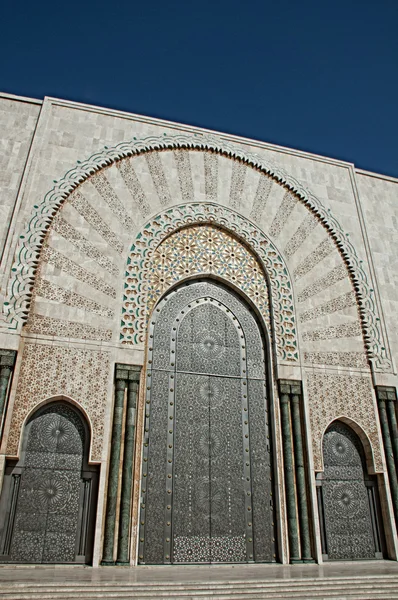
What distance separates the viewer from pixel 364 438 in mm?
4863

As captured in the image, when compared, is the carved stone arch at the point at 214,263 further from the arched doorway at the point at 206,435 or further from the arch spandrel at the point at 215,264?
the arched doorway at the point at 206,435

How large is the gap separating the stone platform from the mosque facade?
0.47m

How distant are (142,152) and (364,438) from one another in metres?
3.76

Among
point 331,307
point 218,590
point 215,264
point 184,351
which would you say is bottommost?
point 218,590

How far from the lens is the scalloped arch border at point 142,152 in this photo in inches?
171

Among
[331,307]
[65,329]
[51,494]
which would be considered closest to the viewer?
[51,494]

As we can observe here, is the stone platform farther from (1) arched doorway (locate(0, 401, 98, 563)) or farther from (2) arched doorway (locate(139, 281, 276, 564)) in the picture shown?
(2) arched doorway (locate(139, 281, 276, 564))

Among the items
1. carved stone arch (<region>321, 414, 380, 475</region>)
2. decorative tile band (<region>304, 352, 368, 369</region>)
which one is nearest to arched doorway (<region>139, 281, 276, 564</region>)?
decorative tile band (<region>304, 352, 368, 369</region>)

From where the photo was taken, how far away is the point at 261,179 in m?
5.73

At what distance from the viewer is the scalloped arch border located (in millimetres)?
4336

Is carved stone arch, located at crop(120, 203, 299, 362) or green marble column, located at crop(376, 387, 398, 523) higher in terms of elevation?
carved stone arch, located at crop(120, 203, 299, 362)

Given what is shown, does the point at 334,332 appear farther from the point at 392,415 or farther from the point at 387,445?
the point at 387,445

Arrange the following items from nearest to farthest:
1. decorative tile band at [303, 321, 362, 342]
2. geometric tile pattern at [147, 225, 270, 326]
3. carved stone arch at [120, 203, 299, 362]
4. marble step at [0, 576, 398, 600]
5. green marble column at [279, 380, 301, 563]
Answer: marble step at [0, 576, 398, 600]
green marble column at [279, 380, 301, 563]
carved stone arch at [120, 203, 299, 362]
geometric tile pattern at [147, 225, 270, 326]
decorative tile band at [303, 321, 362, 342]

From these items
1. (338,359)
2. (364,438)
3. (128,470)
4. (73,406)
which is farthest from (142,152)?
(364,438)
